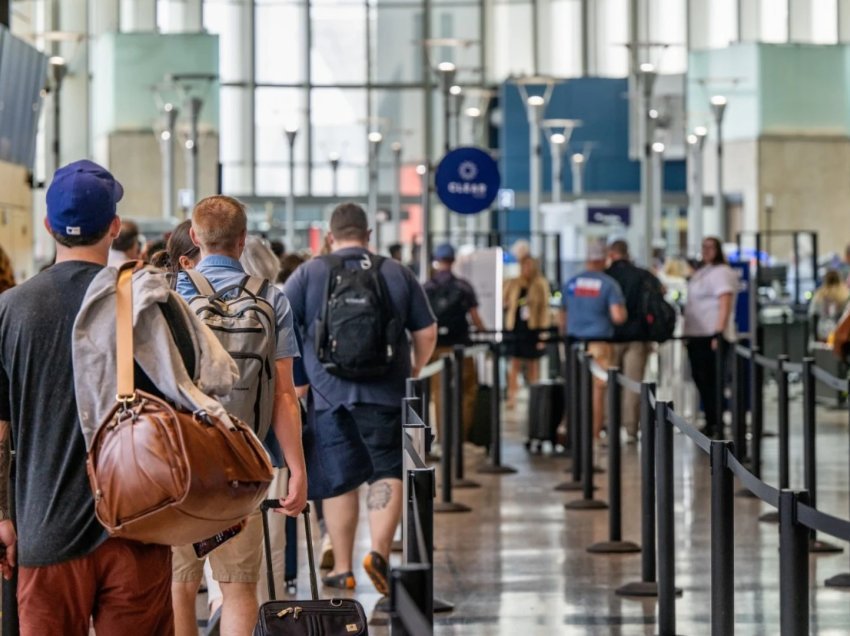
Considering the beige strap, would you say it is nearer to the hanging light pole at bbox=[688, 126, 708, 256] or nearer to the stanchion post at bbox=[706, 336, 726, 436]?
the stanchion post at bbox=[706, 336, 726, 436]

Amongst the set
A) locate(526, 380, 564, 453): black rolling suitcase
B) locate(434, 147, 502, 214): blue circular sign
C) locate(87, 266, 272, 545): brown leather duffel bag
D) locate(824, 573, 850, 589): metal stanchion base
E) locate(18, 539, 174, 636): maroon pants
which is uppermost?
locate(434, 147, 502, 214): blue circular sign

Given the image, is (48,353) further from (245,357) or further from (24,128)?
(24,128)

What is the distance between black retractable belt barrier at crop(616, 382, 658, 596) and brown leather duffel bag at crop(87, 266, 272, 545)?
397 cm

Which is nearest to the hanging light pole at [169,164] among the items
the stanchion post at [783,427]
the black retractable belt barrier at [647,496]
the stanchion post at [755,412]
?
the stanchion post at [755,412]

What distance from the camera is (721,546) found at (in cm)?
597

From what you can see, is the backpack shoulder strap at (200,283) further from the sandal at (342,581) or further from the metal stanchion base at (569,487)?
the metal stanchion base at (569,487)

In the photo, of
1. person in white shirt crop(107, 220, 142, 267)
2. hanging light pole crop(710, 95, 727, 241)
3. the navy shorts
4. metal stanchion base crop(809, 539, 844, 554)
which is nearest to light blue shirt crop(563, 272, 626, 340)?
metal stanchion base crop(809, 539, 844, 554)

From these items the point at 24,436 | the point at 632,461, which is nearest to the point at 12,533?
the point at 24,436

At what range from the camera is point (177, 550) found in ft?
20.0

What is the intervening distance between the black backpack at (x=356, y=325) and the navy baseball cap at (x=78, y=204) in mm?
3634

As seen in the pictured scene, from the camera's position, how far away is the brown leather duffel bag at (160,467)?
4117mm

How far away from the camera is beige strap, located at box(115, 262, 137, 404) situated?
419 cm

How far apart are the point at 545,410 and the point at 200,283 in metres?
9.61

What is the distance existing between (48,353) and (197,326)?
1.25ft
